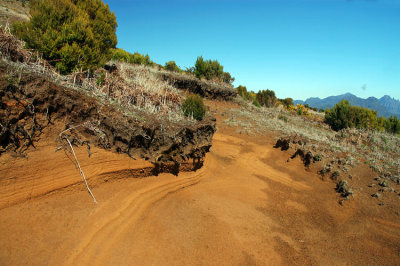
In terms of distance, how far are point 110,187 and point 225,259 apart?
215 centimetres

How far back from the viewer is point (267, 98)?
78.8ft

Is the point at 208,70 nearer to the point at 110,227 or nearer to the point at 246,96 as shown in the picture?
the point at 246,96

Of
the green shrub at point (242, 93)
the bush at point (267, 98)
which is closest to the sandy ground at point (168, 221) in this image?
the green shrub at point (242, 93)

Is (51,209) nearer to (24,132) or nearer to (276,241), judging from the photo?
(24,132)

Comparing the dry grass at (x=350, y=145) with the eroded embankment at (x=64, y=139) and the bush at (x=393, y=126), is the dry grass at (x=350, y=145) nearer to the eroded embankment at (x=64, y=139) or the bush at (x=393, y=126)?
the bush at (x=393, y=126)

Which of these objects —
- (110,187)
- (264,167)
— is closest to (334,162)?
(264,167)

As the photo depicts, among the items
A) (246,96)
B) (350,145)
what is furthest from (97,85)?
(246,96)

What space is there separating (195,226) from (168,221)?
44 cm

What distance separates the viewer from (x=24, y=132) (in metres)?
3.00

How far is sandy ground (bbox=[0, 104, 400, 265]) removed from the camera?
2609mm

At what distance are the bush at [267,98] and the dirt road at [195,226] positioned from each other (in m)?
19.1

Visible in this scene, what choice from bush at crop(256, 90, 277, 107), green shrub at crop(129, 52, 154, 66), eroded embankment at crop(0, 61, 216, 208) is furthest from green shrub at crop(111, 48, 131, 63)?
bush at crop(256, 90, 277, 107)

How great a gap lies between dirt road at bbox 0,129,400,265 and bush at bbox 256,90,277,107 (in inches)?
751

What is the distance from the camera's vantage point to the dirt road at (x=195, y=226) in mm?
2582
